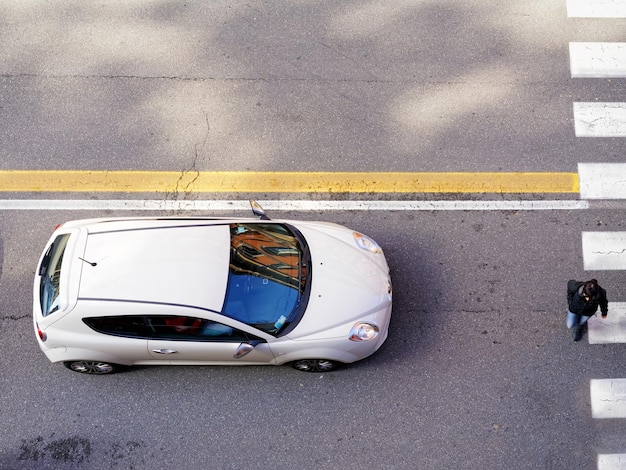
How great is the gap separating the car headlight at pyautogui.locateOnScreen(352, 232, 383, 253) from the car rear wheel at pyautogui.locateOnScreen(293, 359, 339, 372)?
56.3 inches

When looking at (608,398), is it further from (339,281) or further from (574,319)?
(339,281)

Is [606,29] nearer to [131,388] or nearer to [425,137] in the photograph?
[425,137]

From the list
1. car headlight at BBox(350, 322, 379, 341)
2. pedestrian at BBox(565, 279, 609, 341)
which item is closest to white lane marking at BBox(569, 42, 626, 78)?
pedestrian at BBox(565, 279, 609, 341)

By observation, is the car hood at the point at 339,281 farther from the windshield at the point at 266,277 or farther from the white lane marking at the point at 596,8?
the white lane marking at the point at 596,8

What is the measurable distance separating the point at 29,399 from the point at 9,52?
16.6 ft

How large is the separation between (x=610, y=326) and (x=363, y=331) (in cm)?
329

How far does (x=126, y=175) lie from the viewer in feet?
27.2

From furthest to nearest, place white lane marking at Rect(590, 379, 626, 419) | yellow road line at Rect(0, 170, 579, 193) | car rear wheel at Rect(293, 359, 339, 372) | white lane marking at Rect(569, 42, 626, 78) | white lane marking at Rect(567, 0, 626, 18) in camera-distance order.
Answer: white lane marking at Rect(567, 0, 626, 18)
white lane marking at Rect(569, 42, 626, 78)
yellow road line at Rect(0, 170, 579, 193)
white lane marking at Rect(590, 379, 626, 419)
car rear wheel at Rect(293, 359, 339, 372)

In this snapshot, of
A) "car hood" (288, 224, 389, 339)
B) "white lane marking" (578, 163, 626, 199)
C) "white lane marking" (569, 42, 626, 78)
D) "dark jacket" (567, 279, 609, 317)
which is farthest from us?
"white lane marking" (569, 42, 626, 78)

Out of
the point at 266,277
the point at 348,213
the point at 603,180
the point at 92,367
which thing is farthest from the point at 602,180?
the point at 92,367

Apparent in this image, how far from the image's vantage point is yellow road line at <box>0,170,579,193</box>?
8.22m

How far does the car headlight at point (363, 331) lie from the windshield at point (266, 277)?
63 centimetres

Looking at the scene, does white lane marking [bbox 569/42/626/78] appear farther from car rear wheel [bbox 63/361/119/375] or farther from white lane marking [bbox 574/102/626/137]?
car rear wheel [bbox 63/361/119/375]

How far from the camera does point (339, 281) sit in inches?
275
